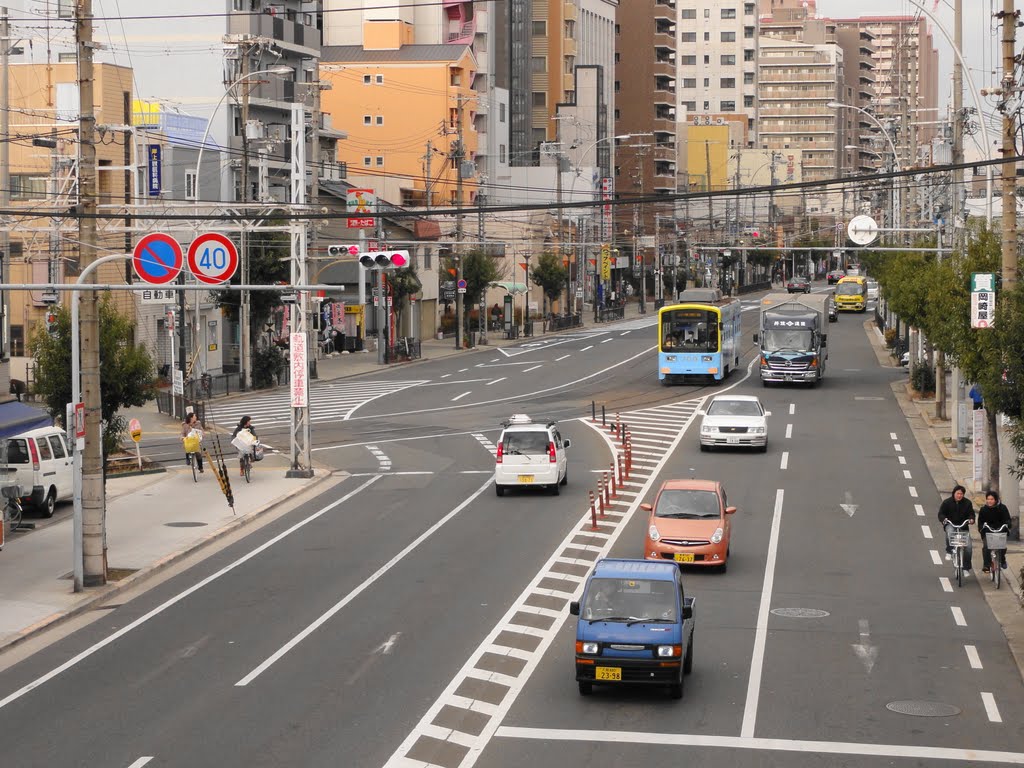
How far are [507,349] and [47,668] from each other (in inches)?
2569

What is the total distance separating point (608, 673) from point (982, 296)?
15187 mm

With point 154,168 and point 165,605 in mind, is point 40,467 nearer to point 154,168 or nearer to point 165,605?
point 165,605

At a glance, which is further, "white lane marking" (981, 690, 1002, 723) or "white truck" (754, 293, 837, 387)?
"white truck" (754, 293, 837, 387)

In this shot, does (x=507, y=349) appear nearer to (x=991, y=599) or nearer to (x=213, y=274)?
(x=213, y=274)

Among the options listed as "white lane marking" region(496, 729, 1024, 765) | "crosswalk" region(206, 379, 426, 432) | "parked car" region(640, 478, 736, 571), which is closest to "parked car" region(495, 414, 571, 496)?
"parked car" region(640, 478, 736, 571)

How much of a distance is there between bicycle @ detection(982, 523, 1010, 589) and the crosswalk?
28.7 metres

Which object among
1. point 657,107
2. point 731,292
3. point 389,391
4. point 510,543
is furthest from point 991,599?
point 657,107

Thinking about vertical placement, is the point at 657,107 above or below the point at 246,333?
above

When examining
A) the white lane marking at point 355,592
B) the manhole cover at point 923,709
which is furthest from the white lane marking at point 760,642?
the white lane marking at point 355,592

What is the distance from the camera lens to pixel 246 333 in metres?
61.9

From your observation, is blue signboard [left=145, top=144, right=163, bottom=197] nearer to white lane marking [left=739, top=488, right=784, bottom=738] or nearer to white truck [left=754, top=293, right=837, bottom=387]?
white truck [left=754, top=293, right=837, bottom=387]

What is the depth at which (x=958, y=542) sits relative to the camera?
26.0 metres

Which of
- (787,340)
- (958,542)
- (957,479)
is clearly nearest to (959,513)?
(958,542)

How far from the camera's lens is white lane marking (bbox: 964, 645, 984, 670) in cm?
2059
